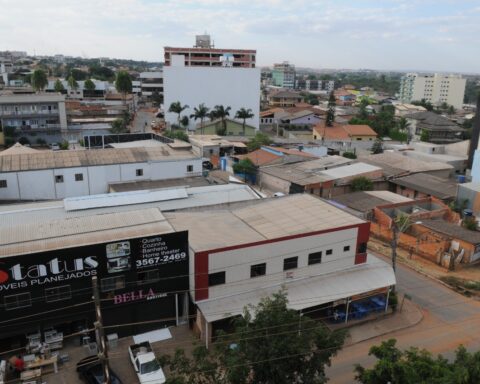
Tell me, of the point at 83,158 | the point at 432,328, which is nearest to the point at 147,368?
the point at 432,328

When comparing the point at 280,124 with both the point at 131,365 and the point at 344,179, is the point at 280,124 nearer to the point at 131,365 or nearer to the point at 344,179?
the point at 344,179

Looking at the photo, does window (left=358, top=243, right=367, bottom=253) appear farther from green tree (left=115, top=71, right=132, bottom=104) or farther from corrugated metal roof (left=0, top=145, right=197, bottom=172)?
green tree (left=115, top=71, right=132, bottom=104)

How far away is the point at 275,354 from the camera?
11.1 meters

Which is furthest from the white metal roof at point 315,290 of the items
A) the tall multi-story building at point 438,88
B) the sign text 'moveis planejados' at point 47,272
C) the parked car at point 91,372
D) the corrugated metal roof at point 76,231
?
the tall multi-story building at point 438,88

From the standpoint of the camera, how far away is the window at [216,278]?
17562mm

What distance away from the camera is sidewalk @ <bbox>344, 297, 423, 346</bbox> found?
708 inches

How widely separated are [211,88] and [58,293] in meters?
64.0

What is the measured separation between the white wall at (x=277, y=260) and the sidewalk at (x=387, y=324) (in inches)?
112

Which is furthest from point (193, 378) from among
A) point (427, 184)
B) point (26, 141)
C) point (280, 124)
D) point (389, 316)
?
point (280, 124)

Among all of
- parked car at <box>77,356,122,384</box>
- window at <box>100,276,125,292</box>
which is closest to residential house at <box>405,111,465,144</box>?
window at <box>100,276,125,292</box>

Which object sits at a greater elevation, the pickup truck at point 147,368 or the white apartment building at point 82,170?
the white apartment building at point 82,170

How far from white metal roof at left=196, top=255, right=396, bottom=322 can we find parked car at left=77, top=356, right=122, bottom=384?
379 cm

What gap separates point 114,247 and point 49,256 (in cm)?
218

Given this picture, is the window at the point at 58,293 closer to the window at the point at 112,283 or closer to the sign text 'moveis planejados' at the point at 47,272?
the sign text 'moveis planejados' at the point at 47,272
